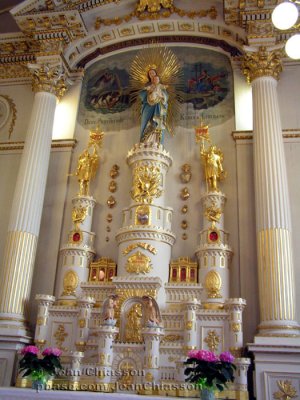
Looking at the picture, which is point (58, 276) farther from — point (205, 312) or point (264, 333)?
point (264, 333)

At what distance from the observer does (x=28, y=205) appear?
9.61m

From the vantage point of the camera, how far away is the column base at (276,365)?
745 centimetres

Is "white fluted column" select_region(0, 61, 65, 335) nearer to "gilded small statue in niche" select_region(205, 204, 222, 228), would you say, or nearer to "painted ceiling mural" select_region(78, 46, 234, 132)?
"painted ceiling mural" select_region(78, 46, 234, 132)

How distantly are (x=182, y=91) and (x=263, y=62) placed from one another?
206cm

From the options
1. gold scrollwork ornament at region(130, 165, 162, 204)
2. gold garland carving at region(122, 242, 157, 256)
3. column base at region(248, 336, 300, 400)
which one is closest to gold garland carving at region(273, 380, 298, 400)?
column base at region(248, 336, 300, 400)

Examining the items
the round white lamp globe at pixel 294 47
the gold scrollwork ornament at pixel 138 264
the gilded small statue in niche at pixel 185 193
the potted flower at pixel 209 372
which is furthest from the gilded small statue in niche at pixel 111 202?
the round white lamp globe at pixel 294 47

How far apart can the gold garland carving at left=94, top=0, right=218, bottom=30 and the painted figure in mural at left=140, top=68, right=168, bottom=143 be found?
2.12m

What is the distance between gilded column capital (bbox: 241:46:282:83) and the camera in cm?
1001

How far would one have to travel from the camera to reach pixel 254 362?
768 cm

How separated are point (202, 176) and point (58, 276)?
372 cm

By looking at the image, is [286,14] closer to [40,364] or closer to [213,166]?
[213,166]

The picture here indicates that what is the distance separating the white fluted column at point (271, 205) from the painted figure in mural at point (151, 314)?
1.77 metres

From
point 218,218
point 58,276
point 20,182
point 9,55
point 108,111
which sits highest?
point 9,55

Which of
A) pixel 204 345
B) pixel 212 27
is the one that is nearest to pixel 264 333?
pixel 204 345
